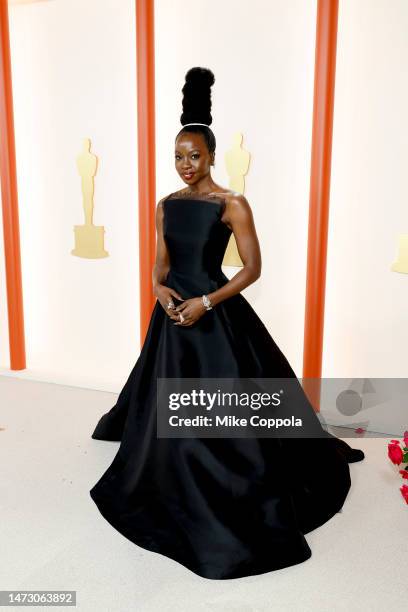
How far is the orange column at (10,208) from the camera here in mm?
3576

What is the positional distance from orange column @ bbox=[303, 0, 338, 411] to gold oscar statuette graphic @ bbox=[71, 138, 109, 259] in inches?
53.9

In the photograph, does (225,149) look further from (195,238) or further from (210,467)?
(210,467)

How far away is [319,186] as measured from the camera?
2.86 m

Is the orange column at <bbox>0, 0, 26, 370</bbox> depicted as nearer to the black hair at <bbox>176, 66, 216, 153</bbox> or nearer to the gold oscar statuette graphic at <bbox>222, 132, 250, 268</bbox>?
the gold oscar statuette graphic at <bbox>222, 132, 250, 268</bbox>

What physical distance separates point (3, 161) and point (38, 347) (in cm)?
129

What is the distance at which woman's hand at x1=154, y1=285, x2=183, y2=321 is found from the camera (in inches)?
82.9

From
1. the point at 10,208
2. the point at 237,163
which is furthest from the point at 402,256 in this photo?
the point at 10,208

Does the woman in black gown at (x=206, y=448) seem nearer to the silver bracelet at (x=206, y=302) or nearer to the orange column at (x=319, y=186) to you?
the silver bracelet at (x=206, y=302)

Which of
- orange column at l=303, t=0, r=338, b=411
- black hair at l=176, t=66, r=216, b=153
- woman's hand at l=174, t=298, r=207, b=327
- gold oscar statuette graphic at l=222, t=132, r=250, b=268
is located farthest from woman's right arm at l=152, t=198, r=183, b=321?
orange column at l=303, t=0, r=338, b=411

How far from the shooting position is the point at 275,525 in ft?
6.30

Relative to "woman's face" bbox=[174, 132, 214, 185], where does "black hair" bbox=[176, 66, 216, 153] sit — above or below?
above

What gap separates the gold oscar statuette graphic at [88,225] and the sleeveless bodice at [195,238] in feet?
4.66

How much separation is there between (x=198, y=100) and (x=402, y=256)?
1.35 m

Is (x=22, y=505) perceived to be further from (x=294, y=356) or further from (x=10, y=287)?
(x=10, y=287)
